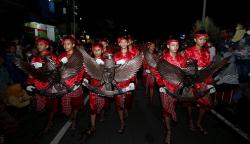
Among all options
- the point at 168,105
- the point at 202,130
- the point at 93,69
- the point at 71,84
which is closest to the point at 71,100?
the point at 71,84

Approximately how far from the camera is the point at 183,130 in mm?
6902

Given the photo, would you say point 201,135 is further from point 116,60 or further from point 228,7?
point 228,7

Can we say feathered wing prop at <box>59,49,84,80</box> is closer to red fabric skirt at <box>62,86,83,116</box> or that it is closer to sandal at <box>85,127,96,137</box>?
red fabric skirt at <box>62,86,83,116</box>

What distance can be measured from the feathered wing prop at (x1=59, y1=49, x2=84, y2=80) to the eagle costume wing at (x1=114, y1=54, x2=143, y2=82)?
733 mm

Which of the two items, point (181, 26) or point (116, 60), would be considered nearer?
point (116, 60)

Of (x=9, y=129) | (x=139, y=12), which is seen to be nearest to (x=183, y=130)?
(x=9, y=129)

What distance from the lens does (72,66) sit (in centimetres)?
624

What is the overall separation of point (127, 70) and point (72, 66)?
1.06 metres

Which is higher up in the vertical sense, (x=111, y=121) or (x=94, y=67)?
(x=94, y=67)

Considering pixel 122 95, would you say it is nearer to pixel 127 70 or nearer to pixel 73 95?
pixel 127 70

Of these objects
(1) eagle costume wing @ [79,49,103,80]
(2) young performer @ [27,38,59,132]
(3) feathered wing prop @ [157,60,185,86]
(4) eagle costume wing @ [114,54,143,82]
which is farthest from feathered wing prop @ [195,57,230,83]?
(2) young performer @ [27,38,59,132]

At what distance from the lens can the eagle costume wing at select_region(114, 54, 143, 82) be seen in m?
6.35

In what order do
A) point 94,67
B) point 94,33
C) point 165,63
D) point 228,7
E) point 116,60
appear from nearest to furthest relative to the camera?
point 165,63, point 94,67, point 116,60, point 228,7, point 94,33

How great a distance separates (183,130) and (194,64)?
1688mm
